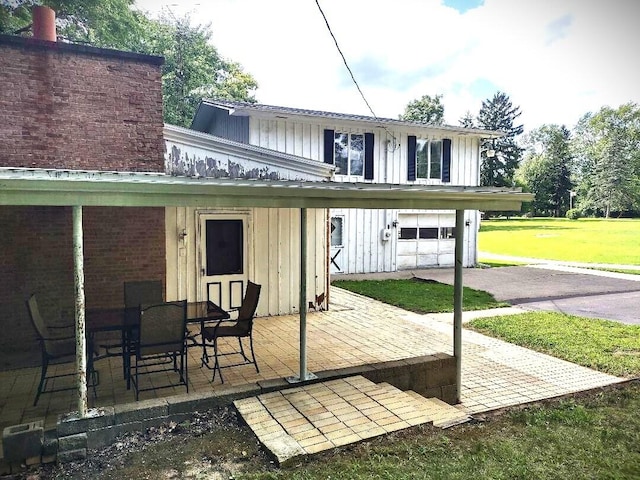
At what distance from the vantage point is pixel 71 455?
3.56m

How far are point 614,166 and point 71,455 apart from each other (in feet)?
185

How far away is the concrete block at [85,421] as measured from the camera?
3.60m

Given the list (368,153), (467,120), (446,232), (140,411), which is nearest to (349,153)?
(368,153)

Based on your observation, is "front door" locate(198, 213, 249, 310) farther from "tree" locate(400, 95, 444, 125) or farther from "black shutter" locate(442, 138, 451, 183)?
"tree" locate(400, 95, 444, 125)

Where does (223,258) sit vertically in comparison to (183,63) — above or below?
below

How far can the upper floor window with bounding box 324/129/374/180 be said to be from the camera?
14648 millimetres

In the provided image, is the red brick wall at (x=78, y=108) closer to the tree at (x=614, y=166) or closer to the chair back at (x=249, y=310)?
the chair back at (x=249, y=310)

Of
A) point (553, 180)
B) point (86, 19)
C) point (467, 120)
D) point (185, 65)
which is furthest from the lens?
point (467, 120)

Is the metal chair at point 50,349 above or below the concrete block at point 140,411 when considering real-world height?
above

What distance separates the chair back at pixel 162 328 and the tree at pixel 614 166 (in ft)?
178

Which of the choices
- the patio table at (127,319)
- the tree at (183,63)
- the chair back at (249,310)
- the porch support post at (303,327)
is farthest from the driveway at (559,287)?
the tree at (183,63)

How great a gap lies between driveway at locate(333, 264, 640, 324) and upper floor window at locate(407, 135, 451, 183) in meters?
3.53

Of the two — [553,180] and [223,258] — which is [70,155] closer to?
[223,258]

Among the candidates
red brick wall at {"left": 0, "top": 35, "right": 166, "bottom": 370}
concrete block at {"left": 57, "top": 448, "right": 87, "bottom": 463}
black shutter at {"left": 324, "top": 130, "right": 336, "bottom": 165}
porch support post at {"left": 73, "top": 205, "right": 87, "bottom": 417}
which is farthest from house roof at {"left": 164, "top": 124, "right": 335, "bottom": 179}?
black shutter at {"left": 324, "top": 130, "right": 336, "bottom": 165}
